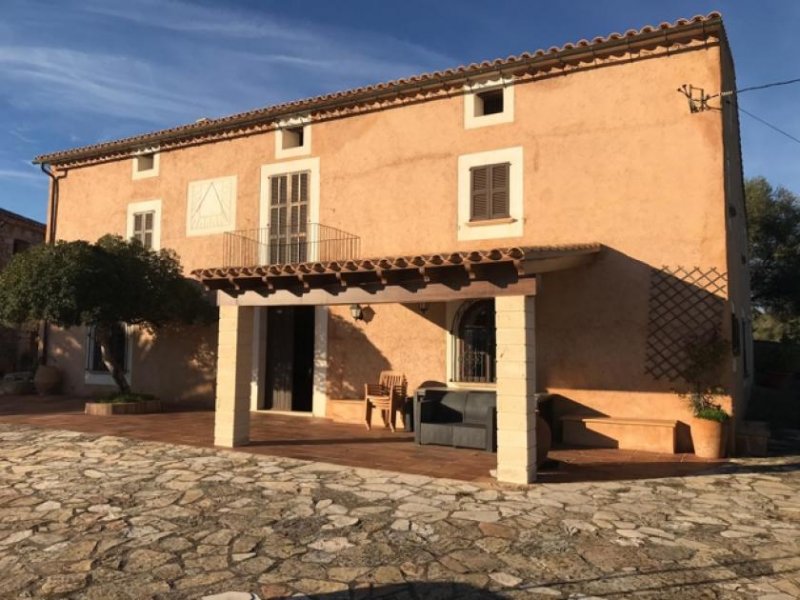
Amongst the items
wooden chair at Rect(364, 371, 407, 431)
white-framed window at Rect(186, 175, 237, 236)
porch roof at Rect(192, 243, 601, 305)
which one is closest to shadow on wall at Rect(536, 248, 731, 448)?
porch roof at Rect(192, 243, 601, 305)

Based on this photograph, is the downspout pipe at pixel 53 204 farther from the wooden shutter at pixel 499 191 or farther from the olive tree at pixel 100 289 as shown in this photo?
the wooden shutter at pixel 499 191

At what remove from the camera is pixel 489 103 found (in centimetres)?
1061

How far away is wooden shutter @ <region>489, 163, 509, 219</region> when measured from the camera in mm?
10008

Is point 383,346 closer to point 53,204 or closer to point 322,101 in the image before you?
point 322,101

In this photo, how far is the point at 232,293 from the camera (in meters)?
8.45

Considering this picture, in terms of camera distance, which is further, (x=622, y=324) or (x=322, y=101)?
(x=322, y=101)

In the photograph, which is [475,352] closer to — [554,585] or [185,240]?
[554,585]

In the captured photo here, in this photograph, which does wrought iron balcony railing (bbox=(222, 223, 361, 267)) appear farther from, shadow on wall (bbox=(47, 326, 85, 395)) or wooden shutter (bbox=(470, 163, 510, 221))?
shadow on wall (bbox=(47, 326, 85, 395))

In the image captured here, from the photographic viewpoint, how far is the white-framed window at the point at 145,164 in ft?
45.6

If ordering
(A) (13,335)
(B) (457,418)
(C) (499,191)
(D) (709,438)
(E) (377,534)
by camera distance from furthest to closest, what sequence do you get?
1. (A) (13,335)
2. (C) (499,191)
3. (B) (457,418)
4. (D) (709,438)
5. (E) (377,534)

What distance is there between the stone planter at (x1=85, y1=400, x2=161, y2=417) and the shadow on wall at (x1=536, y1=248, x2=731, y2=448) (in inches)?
321

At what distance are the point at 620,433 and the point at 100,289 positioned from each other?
9.76 m

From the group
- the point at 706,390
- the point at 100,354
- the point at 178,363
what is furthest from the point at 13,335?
the point at 706,390

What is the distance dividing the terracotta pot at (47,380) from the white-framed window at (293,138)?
26.7 feet
